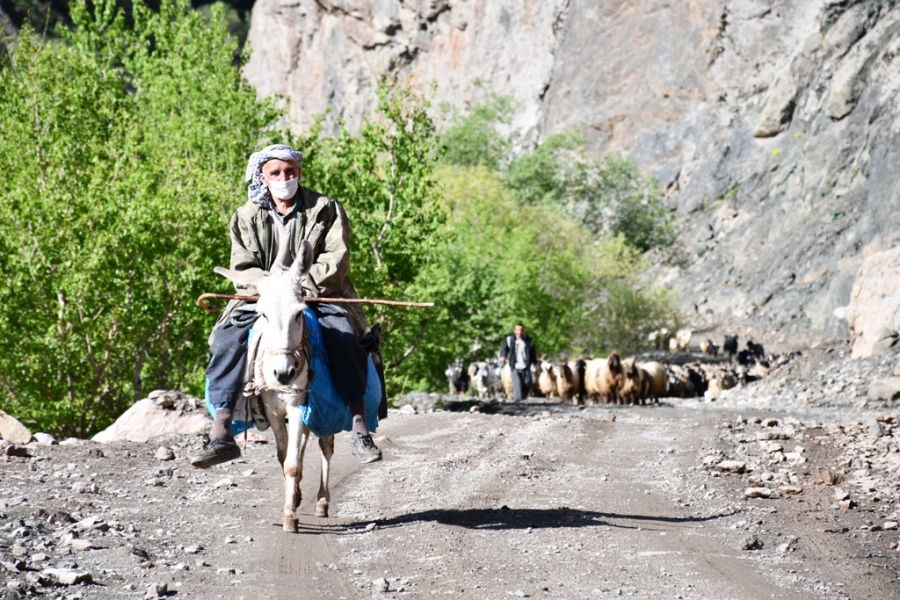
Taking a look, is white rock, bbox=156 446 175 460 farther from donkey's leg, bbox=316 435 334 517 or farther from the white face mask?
the white face mask

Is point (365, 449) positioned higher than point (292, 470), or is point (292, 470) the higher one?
point (365, 449)

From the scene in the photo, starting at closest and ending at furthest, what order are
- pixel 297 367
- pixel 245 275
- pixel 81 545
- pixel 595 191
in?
pixel 81 545 < pixel 297 367 < pixel 245 275 < pixel 595 191

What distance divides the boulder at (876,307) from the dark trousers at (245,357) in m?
21.0

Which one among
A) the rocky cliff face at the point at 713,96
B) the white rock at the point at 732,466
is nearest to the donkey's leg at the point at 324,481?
the white rock at the point at 732,466

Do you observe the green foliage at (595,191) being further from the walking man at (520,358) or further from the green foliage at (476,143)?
the walking man at (520,358)

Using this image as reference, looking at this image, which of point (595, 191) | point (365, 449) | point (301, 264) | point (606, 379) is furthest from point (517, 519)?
point (595, 191)

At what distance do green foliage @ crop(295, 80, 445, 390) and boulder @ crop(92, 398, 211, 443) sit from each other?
7.82 meters

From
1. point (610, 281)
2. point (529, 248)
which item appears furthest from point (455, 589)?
point (610, 281)

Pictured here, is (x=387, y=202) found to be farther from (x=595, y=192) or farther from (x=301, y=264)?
(x=595, y=192)

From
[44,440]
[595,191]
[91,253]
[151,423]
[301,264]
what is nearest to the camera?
[301,264]

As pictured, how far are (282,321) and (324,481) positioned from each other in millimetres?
1686

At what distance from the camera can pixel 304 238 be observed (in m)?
8.68

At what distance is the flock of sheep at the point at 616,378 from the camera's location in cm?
3130

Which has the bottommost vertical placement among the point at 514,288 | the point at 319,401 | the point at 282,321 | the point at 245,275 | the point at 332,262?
the point at 319,401
